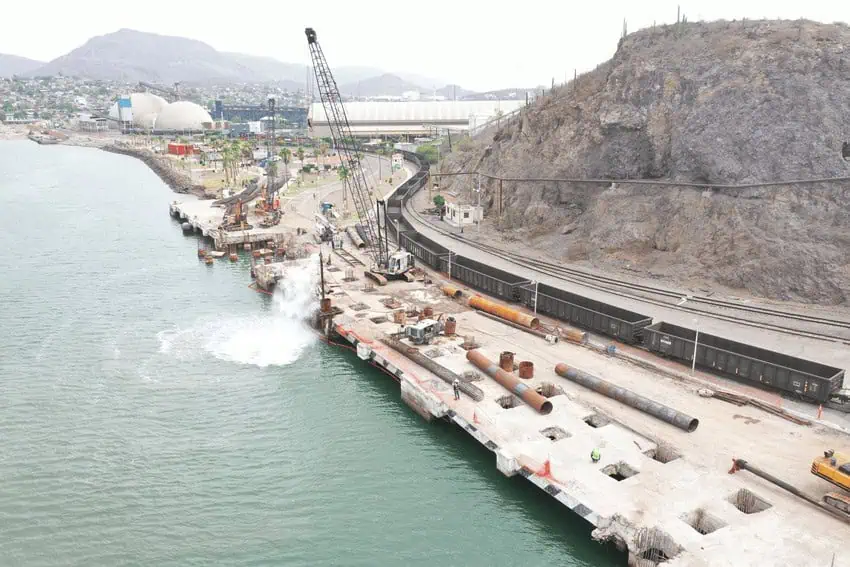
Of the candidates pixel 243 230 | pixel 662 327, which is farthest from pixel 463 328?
pixel 243 230

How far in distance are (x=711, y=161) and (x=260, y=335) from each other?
169ft

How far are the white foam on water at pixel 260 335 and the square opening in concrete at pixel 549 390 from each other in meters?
22.8

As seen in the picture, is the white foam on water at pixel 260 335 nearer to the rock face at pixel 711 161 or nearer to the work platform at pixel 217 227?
the work platform at pixel 217 227

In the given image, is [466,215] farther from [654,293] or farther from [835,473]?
[835,473]

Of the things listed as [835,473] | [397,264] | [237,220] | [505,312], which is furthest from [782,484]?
[237,220]

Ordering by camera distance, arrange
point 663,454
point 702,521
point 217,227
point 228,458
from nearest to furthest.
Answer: point 702,521
point 663,454
point 228,458
point 217,227

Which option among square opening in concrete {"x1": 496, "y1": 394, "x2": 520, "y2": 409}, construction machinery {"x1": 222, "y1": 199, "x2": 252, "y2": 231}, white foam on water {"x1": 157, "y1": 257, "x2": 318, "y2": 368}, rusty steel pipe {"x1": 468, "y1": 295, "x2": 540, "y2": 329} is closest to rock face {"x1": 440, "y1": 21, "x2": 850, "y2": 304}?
rusty steel pipe {"x1": 468, "y1": 295, "x2": 540, "y2": 329}

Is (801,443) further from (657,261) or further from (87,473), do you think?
(87,473)

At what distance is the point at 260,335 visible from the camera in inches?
2411

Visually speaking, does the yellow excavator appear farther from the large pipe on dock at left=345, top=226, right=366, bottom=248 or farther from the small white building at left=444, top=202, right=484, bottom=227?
the small white building at left=444, top=202, right=484, bottom=227

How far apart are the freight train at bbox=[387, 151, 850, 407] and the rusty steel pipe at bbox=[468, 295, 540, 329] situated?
7.49ft

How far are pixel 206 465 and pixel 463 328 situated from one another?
24843 mm

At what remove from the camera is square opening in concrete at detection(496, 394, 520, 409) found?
42.3 m

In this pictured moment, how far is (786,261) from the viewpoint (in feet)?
197
